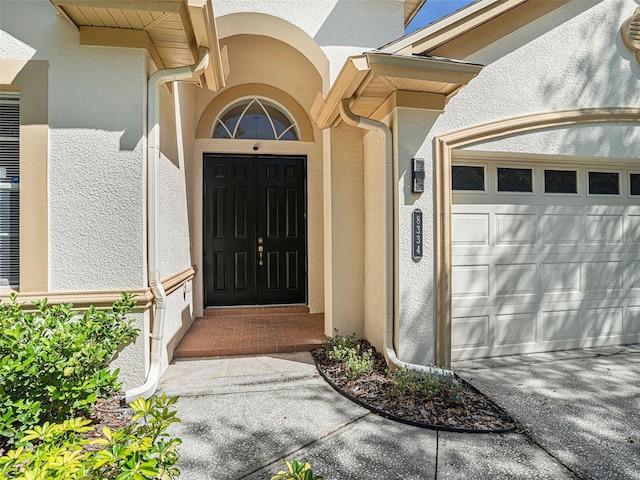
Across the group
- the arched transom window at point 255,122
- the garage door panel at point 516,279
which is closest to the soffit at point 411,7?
the arched transom window at point 255,122

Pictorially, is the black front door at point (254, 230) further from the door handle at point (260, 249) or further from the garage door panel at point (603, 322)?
the garage door panel at point (603, 322)

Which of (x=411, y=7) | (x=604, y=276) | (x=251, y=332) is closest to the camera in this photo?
(x=604, y=276)

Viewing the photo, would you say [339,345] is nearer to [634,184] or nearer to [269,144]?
[269,144]

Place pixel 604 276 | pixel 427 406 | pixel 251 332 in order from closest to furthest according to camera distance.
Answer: pixel 427 406, pixel 604 276, pixel 251 332

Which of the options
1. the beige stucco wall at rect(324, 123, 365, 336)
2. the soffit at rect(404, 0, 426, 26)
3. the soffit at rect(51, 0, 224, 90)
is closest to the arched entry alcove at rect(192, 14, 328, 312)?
the beige stucco wall at rect(324, 123, 365, 336)

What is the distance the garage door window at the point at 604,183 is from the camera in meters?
4.71

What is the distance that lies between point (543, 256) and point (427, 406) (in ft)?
8.76

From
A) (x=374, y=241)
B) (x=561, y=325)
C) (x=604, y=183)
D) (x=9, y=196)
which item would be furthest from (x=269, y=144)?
(x=561, y=325)

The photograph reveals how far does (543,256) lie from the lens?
4.50m

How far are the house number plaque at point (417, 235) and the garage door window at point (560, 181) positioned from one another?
2.02m

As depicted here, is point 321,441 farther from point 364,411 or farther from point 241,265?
point 241,265

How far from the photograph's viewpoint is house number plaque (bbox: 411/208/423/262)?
12.5 feet

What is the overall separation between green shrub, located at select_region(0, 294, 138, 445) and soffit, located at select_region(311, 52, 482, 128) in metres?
3.22

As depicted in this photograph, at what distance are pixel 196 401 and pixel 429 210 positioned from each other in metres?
3.04
